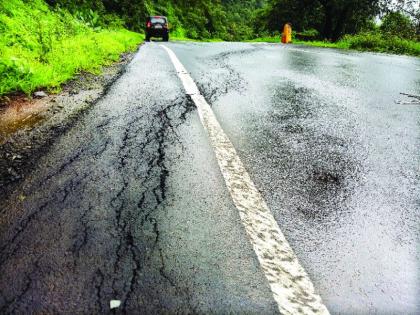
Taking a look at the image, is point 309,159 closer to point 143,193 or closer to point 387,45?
point 143,193

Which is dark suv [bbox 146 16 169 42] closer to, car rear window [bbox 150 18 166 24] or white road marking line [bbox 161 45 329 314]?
car rear window [bbox 150 18 166 24]

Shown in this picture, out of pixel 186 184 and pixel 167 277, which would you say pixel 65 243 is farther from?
pixel 186 184

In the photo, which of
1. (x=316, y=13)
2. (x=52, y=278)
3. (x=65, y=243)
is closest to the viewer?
(x=52, y=278)

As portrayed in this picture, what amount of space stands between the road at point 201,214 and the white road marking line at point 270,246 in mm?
33

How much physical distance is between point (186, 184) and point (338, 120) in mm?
2125

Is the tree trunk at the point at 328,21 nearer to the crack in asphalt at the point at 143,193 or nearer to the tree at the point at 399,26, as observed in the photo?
the tree at the point at 399,26

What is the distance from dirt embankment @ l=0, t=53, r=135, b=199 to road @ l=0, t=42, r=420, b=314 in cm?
11

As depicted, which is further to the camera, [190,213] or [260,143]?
[260,143]

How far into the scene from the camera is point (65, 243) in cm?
172

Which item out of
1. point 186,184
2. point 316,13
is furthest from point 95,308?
point 316,13

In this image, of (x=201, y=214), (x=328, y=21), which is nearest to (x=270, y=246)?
(x=201, y=214)

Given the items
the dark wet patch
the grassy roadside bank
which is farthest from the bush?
the dark wet patch

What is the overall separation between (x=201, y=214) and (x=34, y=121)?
219cm

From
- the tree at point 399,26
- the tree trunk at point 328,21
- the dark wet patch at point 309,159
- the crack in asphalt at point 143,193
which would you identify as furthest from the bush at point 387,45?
the crack in asphalt at point 143,193
